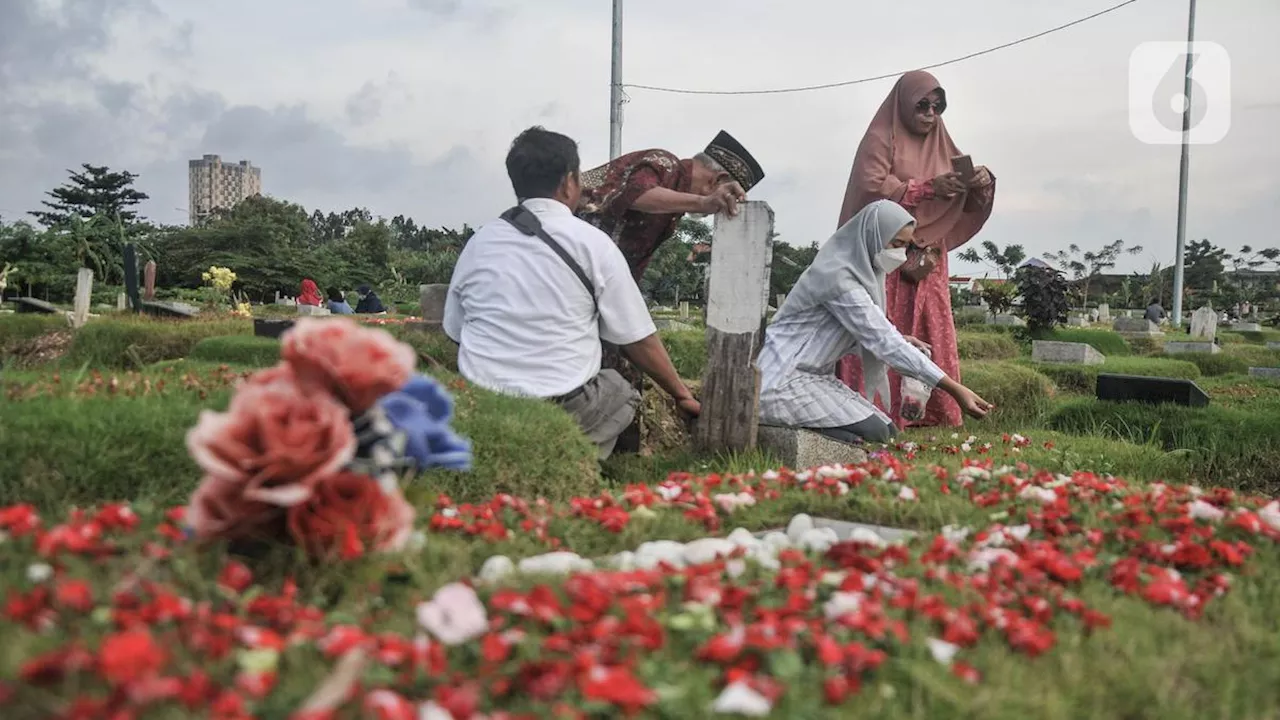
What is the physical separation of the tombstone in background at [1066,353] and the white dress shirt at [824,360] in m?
9.19

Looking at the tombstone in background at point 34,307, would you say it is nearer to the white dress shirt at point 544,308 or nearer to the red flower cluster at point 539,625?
the white dress shirt at point 544,308

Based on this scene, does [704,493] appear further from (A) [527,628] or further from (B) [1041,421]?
(B) [1041,421]

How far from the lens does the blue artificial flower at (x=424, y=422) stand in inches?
66.0

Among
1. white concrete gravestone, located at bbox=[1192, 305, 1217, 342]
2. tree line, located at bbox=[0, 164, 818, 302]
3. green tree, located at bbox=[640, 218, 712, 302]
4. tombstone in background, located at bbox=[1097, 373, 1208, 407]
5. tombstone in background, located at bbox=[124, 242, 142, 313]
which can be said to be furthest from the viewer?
green tree, located at bbox=[640, 218, 712, 302]

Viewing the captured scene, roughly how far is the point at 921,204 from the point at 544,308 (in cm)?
384

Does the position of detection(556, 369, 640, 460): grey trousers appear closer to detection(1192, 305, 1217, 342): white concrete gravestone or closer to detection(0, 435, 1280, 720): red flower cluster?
detection(0, 435, 1280, 720): red flower cluster

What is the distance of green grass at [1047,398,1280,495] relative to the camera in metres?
5.77

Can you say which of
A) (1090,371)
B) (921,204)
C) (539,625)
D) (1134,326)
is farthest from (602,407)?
(1134,326)

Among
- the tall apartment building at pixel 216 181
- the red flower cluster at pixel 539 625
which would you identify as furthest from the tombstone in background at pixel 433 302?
the tall apartment building at pixel 216 181

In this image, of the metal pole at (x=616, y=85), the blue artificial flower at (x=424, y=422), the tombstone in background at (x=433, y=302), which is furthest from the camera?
the metal pole at (x=616, y=85)

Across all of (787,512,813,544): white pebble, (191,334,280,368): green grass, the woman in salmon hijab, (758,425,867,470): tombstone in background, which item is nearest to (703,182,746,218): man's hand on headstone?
(758,425,867,470): tombstone in background

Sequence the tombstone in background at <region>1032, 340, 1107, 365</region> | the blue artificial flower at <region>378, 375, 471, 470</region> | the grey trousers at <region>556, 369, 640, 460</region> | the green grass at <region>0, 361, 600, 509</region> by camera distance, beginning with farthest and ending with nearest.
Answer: the tombstone in background at <region>1032, 340, 1107, 365</region> → the grey trousers at <region>556, 369, 640, 460</region> → the green grass at <region>0, 361, 600, 509</region> → the blue artificial flower at <region>378, 375, 471, 470</region>

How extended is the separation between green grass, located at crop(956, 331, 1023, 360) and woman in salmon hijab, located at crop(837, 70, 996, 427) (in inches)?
292

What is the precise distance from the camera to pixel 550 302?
13.1ft
